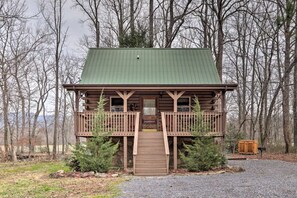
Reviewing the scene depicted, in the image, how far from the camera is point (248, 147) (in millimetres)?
22750

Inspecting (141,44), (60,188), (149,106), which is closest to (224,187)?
(60,188)

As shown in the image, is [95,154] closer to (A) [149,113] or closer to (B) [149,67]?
(A) [149,113]

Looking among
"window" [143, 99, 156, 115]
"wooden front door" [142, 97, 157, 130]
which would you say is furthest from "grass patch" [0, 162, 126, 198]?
"window" [143, 99, 156, 115]

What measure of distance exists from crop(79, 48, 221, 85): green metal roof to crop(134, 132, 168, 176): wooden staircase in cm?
291

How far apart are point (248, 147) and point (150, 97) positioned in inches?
337

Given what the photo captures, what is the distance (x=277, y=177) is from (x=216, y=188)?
344 centimetres

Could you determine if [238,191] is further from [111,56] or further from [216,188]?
[111,56]

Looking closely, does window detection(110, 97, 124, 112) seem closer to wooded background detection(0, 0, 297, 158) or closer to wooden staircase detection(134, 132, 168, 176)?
wooden staircase detection(134, 132, 168, 176)

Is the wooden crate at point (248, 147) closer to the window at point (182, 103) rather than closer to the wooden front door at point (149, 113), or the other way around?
the window at point (182, 103)

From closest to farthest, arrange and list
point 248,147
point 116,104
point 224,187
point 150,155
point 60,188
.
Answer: point 224,187, point 60,188, point 150,155, point 116,104, point 248,147

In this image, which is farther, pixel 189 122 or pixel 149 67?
pixel 149 67

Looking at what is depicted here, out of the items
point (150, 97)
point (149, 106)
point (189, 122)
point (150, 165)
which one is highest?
point (150, 97)

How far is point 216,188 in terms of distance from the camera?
969cm

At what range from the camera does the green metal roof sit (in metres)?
17.7
